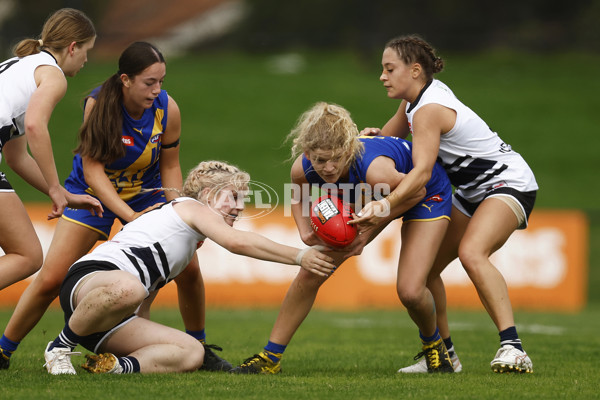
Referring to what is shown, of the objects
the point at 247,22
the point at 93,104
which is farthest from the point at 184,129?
the point at 93,104

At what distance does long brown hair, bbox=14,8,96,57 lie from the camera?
525cm

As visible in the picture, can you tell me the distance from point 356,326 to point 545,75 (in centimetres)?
2017

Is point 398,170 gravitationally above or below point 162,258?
above

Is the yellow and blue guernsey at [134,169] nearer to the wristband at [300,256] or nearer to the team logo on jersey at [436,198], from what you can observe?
the wristband at [300,256]

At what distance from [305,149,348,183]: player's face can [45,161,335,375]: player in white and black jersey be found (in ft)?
1.42

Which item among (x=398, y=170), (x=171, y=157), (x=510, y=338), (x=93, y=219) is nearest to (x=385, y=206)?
(x=398, y=170)

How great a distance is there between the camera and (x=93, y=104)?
18.0 ft

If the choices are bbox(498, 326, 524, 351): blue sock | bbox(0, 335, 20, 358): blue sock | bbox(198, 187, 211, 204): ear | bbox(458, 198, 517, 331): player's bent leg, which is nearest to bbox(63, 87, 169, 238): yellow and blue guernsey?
bbox(198, 187, 211, 204): ear

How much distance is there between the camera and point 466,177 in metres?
5.61

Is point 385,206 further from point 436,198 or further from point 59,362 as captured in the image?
point 59,362

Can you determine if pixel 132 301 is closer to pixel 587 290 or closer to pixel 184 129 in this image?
pixel 587 290

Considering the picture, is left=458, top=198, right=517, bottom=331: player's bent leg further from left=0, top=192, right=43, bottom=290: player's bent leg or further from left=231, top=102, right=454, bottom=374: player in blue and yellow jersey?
left=0, top=192, right=43, bottom=290: player's bent leg

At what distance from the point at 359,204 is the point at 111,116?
5.42ft

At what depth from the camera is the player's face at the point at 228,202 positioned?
196 inches
